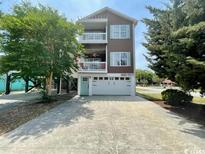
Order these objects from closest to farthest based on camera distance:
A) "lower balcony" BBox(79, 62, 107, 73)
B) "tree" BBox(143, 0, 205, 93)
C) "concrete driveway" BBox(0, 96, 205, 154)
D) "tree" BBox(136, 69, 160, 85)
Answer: "concrete driveway" BBox(0, 96, 205, 154)
"tree" BBox(143, 0, 205, 93)
"lower balcony" BBox(79, 62, 107, 73)
"tree" BBox(136, 69, 160, 85)

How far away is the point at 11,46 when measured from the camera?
14.0 meters

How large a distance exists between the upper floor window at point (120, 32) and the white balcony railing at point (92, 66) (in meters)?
3.67

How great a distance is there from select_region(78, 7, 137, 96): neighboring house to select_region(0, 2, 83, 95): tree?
6870 mm

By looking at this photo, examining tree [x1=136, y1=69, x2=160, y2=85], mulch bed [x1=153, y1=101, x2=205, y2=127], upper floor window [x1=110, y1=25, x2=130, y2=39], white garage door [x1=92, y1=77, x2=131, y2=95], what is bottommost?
mulch bed [x1=153, y1=101, x2=205, y2=127]

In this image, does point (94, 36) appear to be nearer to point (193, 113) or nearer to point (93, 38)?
point (93, 38)

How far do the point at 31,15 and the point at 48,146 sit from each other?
10.7 meters

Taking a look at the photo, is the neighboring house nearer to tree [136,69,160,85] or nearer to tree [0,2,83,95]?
tree [0,2,83,95]

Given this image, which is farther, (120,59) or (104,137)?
(120,59)

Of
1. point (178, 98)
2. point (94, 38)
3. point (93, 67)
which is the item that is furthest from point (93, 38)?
point (178, 98)

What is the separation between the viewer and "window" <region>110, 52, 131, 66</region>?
22.6 meters

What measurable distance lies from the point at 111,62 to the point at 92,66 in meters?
2.30

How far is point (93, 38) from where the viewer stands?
22.7 m

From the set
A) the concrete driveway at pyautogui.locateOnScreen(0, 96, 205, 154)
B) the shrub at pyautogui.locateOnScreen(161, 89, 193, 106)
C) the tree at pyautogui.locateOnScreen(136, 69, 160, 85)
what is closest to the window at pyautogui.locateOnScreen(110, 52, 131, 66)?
the shrub at pyautogui.locateOnScreen(161, 89, 193, 106)

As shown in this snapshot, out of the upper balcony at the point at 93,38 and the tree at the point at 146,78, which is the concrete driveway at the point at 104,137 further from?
the tree at the point at 146,78
